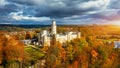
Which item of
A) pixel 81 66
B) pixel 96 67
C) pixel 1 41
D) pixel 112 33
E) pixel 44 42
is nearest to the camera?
pixel 96 67

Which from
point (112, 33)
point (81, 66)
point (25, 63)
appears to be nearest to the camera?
point (81, 66)

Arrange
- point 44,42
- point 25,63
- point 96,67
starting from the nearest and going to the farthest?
point 96,67, point 25,63, point 44,42

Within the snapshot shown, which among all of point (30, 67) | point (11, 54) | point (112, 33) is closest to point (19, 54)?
point (11, 54)

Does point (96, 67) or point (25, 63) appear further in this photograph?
point (25, 63)

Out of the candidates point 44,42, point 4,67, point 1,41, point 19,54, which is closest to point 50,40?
point 44,42

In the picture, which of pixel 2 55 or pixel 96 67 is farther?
pixel 2 55

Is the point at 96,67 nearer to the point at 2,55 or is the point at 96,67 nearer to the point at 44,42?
the point at 2,55

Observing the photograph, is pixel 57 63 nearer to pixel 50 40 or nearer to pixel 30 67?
pixel 30 67

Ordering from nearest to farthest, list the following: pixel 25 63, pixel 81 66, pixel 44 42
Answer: pixel 81 66 → pixel 25 63 → pixel 44 42
